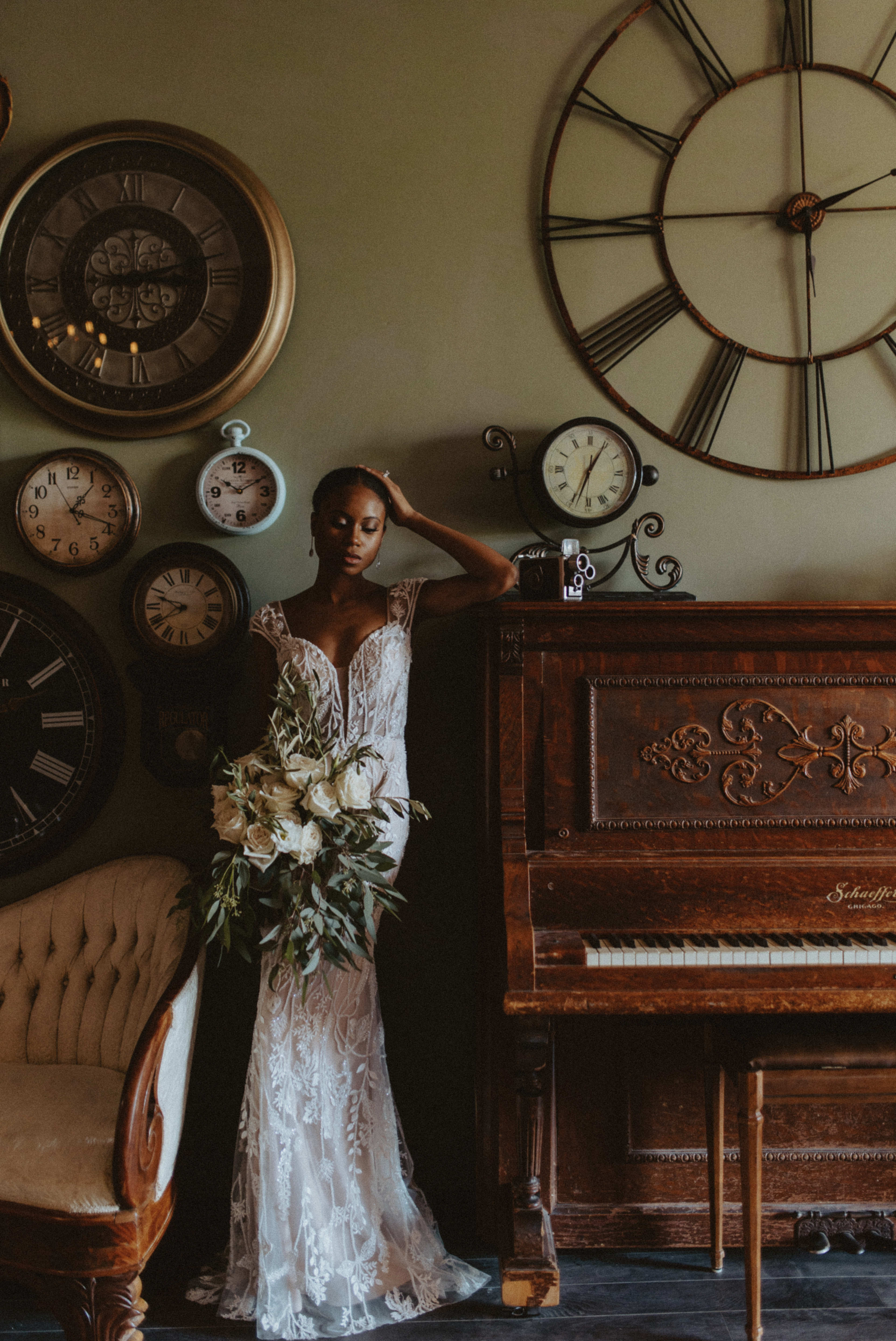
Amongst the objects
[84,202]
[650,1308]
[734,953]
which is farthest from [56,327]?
[650,1308]

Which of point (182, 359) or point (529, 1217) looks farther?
point (182, 359)

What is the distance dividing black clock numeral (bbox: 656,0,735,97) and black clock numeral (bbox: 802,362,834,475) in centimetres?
88

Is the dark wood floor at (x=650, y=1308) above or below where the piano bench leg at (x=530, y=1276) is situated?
below

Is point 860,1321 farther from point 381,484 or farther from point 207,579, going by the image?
point 207,579

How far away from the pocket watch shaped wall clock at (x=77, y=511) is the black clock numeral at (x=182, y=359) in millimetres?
351

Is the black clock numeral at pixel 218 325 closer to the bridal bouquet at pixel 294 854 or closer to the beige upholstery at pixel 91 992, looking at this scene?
the bridal bouquet at pixel 294 854

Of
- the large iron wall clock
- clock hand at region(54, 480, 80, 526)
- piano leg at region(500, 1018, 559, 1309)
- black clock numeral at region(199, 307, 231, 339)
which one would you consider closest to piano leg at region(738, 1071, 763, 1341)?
piano leg at region(500, 1018, 559, 1309)

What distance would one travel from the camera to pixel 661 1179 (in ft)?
7.21

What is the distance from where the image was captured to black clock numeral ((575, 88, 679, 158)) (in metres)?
2.57

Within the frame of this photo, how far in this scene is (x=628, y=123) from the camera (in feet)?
8.46

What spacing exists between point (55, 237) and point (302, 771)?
6.17 feet

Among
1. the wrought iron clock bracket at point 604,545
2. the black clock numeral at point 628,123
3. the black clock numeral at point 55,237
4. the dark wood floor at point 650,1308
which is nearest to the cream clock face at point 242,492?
the wrought iron clock bracket at point 604,545

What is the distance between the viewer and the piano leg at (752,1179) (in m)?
1.84

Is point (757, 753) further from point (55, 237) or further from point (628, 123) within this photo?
point (55, 237)
